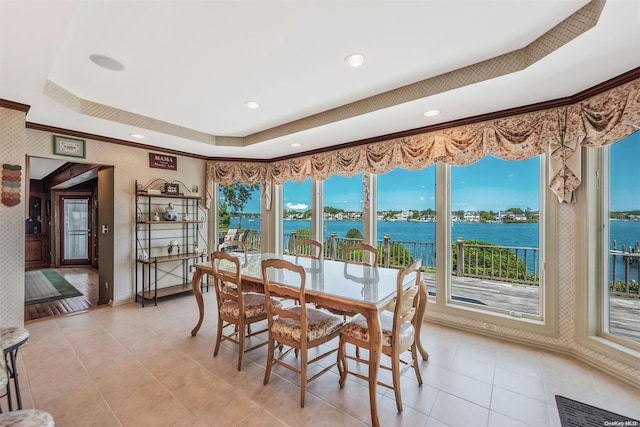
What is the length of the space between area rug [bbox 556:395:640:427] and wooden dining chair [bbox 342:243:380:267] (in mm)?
1764

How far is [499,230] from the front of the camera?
3.52m

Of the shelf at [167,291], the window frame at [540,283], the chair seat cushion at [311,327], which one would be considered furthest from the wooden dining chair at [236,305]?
the window frame at [540,283]

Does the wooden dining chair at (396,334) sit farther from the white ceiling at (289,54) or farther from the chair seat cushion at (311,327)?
the white ceiling at (289,54)

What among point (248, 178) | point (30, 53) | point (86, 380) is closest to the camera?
point (30, 53)

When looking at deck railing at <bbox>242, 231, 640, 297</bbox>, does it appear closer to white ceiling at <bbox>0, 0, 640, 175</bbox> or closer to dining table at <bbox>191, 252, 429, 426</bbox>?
dining table at <bbox>191, 252, 429, 426</bbox>

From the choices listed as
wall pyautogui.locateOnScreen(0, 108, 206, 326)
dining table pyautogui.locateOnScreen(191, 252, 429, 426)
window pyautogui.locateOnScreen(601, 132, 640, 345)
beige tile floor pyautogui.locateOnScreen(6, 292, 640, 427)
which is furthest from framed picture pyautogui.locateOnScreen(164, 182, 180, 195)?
window pyautogui.locateOnScreen(601, 132, 640, 345)

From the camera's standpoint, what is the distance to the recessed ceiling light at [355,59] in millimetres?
2123

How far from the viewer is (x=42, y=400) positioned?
201 cm

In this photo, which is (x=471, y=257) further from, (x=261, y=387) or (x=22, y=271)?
(x=22, y=271)

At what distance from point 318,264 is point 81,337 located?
8.82ft

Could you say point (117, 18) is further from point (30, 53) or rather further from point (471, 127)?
point (471, 127)

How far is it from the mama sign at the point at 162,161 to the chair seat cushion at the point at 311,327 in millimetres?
3555

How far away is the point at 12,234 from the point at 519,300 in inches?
247

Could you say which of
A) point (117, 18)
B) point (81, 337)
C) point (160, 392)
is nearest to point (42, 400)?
point (160, 392)
